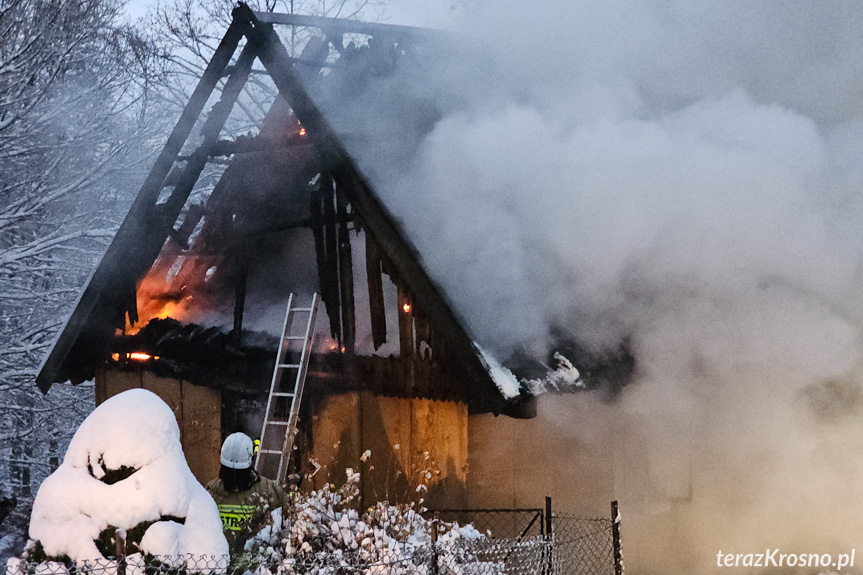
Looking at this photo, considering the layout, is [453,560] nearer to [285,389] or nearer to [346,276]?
[285,389]

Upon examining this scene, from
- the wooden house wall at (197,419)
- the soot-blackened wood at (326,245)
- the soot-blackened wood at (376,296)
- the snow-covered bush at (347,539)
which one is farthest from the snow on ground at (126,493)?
the wooden house wall at (197,419)

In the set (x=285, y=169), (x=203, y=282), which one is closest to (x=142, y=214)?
(x=203, y=282)

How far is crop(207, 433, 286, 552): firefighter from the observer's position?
5.75 meters

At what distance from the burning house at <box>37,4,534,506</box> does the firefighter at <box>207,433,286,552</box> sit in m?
0.85

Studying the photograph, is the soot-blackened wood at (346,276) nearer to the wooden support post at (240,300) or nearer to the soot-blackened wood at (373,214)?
the soot-blackened wood at (373,214)

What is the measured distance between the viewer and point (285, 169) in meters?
9.02

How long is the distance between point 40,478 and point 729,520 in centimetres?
1355

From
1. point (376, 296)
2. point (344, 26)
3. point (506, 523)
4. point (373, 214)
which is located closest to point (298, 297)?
point (376, 296)

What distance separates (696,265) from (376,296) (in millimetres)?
3671

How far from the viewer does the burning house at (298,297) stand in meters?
7.11

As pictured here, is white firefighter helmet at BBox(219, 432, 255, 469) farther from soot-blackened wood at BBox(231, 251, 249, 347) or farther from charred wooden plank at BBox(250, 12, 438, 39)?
charred wooden plank at BBox(250, 12, 438, 39)

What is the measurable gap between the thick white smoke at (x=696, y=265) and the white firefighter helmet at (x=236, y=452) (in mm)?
2670

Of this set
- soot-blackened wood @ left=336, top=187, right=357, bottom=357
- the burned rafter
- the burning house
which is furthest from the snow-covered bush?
soot-blackened wood @ left=336, top=187, right=357, bottom=357

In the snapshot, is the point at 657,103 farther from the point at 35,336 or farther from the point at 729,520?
the point at 35,336
